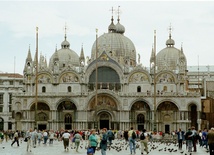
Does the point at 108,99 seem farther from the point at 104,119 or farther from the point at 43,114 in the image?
the point at 43,114

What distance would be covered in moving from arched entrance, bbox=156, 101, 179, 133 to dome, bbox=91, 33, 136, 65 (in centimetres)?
1358

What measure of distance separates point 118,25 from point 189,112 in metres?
26.5

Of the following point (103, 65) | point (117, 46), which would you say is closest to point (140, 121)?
point (103, 65)

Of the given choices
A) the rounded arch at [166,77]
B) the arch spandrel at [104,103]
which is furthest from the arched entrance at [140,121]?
the rounded arch at [166,77]

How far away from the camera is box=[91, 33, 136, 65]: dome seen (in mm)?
86500

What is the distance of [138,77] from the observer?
78.3 m

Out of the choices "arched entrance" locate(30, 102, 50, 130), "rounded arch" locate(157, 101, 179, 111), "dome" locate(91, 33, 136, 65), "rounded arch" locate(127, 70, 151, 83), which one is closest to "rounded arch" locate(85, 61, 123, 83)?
"rounded arch" locate(127, 70, 151, 83)

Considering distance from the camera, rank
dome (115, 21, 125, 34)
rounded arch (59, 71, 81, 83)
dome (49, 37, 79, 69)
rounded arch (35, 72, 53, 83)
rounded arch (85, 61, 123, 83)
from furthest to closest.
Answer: dome (115, 21, 125, 34) → dome (49, 37, 79, 69) → rounded arch (35, 72, 53, 83) → rounded arch (59, 71, 81, 83) → rounded arch (85, 61, 123, 83)

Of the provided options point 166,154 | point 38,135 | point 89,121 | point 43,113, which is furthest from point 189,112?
point 166,154

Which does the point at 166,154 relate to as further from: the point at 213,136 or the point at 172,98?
the point at 172,98

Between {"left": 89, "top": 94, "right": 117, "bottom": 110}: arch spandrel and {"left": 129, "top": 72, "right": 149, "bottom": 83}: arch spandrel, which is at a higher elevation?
{"left": 129, "top": 72, "right": 149, "bottom": 83}: arch spandrel

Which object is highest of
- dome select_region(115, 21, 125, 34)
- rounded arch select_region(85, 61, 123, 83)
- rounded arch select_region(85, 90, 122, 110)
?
dome select_region(115, 21, 125, 34)

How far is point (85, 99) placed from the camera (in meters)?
75.2

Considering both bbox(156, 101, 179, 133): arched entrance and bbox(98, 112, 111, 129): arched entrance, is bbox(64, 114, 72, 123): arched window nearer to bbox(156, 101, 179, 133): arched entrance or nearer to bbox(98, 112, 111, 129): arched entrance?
bbox(98, 112, 111, 129): arched entrance
